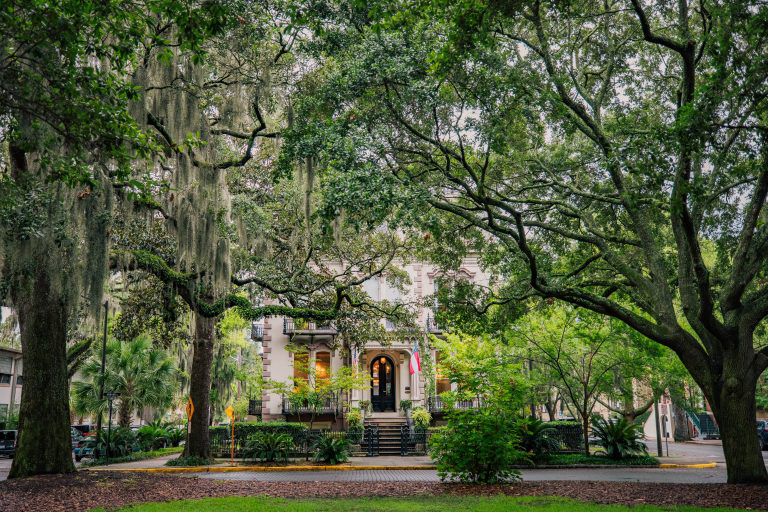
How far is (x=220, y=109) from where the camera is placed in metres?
15.7

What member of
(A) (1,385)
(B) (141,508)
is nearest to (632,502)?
(B) (141,508)

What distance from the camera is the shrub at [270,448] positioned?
22453 millimetres

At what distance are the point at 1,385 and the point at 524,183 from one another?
38.7 meters

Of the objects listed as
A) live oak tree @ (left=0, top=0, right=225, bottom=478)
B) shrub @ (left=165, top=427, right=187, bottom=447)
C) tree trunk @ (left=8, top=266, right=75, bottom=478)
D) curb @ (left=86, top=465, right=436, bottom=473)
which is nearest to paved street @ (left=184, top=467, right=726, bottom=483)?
curb @ (left=86, top=465, right=436, bottom=473)

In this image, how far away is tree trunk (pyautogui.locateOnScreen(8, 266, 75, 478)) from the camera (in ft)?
40.5

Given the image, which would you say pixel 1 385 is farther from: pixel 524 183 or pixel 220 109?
pixel 524 183

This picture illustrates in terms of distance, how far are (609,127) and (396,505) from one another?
10249mm

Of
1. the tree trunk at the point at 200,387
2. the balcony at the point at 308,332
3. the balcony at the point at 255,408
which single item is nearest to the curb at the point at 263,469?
the tree trunk at the point at 200,387

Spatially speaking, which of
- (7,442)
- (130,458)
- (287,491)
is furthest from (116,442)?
(287,491)

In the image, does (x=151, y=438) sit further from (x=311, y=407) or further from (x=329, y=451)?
(x=329, y=451)

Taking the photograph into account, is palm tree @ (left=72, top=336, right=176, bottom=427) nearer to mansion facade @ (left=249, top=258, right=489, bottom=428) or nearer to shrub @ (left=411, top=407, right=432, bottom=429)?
mansion facade @ (left=249, top=258, right=489, bottom=428)

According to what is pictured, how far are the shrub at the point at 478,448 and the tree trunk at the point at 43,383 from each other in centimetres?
759

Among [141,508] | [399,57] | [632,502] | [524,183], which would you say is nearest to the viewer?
[141,508]

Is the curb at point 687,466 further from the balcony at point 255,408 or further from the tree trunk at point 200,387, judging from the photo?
the balcony at point 255,408
